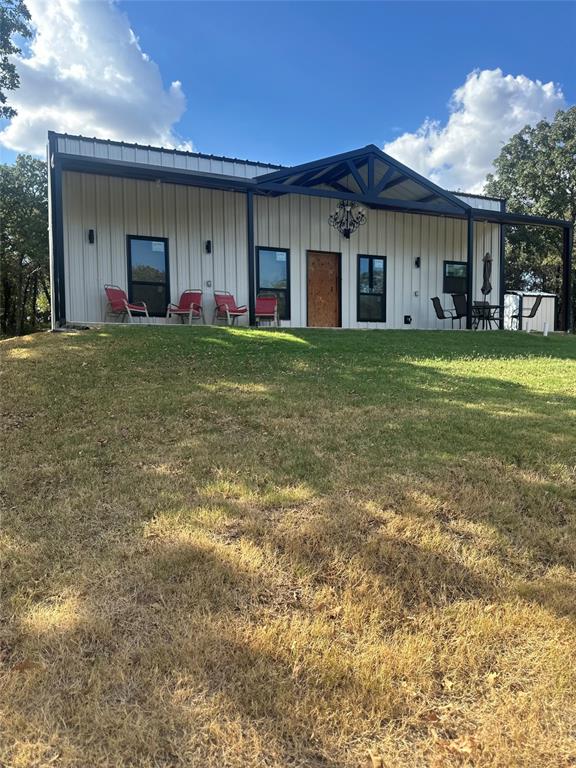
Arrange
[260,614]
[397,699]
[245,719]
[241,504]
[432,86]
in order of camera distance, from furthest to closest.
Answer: [432,86] < [241,504] < [260,614] < [397,699] < [245,719]

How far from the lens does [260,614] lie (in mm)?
1987

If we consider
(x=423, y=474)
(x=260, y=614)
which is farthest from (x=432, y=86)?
(x=260, y=614)

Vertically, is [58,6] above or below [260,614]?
above

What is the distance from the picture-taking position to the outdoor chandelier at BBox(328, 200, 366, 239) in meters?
12.7

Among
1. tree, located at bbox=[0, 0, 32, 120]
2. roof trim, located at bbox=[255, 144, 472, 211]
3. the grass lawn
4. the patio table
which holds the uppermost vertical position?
tree, located at bbox=[0, 0, 32, 120]

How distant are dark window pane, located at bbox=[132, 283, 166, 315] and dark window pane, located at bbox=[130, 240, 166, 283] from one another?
6.0 inches

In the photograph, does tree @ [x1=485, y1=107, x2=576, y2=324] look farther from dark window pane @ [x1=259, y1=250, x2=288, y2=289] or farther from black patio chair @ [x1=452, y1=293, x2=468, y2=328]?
dark window pane @ [x1=259, y1=250, x2=288, y2=289]

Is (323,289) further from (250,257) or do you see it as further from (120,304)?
(120,304)

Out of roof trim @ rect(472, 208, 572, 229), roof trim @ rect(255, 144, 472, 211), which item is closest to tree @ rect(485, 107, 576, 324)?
roof trim @ rect(472, 208, 572, 229)

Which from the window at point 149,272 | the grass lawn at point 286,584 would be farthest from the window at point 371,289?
the grass lawn at point 286,584

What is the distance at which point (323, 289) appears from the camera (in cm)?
1271

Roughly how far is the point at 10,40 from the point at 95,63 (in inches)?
73.6

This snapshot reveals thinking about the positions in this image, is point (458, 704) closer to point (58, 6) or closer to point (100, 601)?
point (100, 601)

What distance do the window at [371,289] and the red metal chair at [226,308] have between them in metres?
3.37
